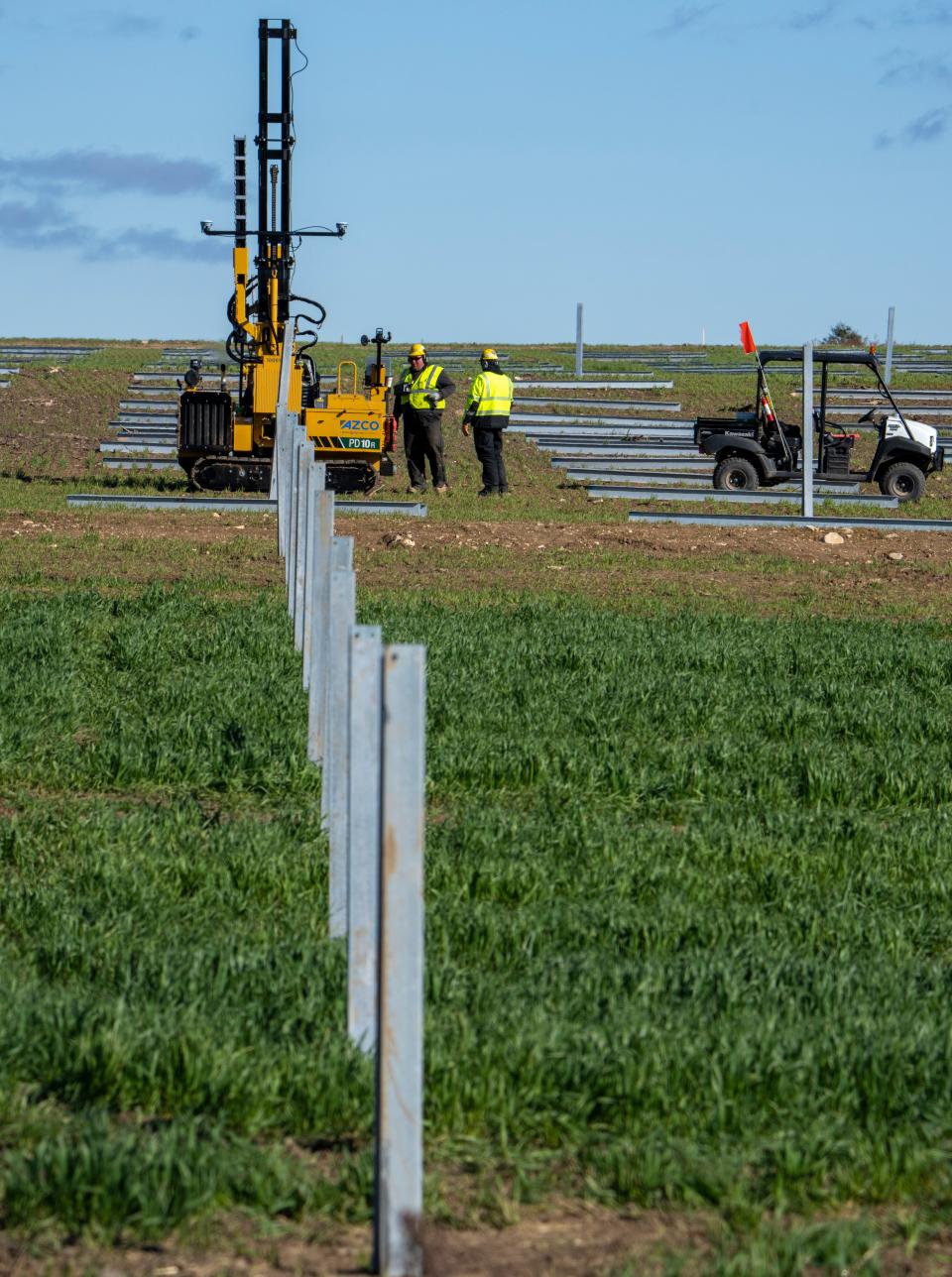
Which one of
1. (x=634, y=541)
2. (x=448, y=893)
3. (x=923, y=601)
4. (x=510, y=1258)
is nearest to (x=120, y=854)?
(x=448, y=893)

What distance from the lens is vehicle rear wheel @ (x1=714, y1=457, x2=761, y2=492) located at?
25.1 metres

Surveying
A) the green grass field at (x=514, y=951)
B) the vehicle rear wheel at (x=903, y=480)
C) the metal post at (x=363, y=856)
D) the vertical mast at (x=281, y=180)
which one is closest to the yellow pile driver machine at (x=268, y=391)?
the vertical mast at (x=281, y=180)

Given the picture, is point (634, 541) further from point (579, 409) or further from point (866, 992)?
point (579, 409)

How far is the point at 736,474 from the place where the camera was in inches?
991

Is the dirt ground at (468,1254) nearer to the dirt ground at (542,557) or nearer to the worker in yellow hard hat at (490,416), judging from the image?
the dirt ground at (542,557)

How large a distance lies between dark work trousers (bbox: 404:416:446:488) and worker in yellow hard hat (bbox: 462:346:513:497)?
0.46 m

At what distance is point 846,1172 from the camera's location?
4031 millimetres

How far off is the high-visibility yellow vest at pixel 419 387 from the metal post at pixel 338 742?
1781 cm

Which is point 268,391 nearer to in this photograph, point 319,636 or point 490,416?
point 490,416

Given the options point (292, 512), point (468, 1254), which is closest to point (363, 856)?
point (468, 1254)

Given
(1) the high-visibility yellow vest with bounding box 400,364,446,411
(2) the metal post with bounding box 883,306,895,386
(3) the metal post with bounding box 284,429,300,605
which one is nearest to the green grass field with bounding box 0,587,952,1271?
(3) the metal post with bounding box 284,429,300,605

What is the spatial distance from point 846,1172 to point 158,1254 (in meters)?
1.52

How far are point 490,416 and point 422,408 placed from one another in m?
0.93

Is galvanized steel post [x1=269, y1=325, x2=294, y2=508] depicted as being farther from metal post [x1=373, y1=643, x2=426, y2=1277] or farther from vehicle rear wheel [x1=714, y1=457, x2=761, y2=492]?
metal post [x1=373, y1=643, x2=426, y2=1277]
